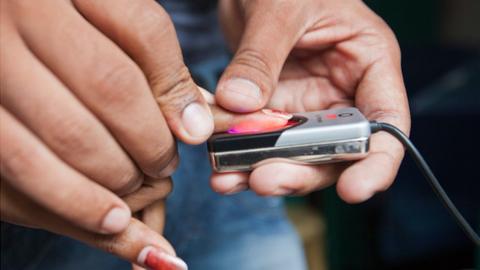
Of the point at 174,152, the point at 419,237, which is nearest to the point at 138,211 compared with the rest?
the point at 174,152

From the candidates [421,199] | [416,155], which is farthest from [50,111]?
[421,199]

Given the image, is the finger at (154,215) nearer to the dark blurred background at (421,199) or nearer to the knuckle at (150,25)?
the knuckle at (150,25)

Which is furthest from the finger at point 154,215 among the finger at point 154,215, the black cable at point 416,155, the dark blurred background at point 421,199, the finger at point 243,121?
the dark blurred background at point 421,199

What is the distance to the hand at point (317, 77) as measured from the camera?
0.49m

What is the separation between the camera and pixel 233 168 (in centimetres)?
49

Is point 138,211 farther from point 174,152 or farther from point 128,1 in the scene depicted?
point 128,1

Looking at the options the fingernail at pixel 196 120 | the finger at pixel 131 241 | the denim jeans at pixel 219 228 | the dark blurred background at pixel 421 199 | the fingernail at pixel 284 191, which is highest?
the fingernail at pixel 196 120

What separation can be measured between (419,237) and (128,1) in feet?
3.58

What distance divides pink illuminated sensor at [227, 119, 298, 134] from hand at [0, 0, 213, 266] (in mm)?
82

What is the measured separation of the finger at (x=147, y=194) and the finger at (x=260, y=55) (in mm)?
97

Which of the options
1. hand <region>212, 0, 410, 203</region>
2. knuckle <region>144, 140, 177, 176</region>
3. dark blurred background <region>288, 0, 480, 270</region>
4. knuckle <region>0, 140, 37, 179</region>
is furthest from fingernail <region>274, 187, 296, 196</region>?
dark blurred background <region>288, 0, 480, 270</region>

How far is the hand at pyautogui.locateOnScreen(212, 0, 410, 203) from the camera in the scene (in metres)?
0.49

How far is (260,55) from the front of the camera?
53 cm

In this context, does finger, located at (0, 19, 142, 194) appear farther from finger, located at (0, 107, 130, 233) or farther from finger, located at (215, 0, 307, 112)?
finger, located at (215, 0, 307, 112)
